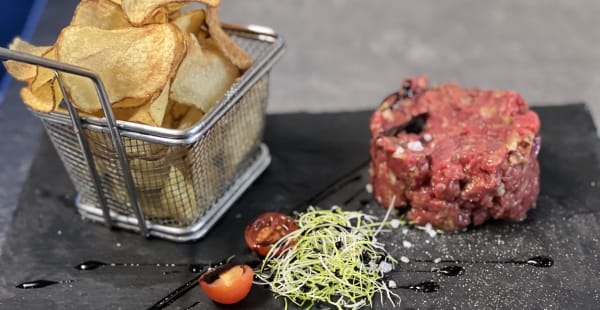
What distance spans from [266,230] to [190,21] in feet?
2.82

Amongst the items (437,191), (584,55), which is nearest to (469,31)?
(584,55)

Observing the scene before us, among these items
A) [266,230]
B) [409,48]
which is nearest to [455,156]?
[266,230]

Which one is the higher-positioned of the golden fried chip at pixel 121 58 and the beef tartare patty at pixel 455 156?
the golden fried chip at pixel 121 58

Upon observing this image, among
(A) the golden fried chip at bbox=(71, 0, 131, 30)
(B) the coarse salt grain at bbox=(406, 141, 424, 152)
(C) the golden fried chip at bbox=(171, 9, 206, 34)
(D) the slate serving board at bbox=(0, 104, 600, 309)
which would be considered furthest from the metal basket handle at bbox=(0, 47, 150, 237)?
(B) the coarse salt grain at bbox=(406, 141, 424, 152)

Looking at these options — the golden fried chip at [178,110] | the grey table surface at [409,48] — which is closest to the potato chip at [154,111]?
the golden fried chip at [178,110]

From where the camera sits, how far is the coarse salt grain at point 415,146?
2902 mm

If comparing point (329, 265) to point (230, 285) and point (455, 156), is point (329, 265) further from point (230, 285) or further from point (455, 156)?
point (455, 156)

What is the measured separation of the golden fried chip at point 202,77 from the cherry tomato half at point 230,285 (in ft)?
2.04

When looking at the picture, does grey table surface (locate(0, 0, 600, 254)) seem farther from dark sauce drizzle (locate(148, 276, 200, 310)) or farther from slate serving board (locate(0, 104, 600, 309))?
dark sauce drizzle (locate(148, 276, 200, 310))

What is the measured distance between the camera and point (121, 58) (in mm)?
2584

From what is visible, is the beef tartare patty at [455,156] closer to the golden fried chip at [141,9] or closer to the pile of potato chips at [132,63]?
the pile of potato chips at [132,63]

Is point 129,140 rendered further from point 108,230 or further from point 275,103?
point 275,103

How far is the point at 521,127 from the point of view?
9.50 feet

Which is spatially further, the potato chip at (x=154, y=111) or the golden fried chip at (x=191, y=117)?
the golden fried chip at (x=191, y=117)
